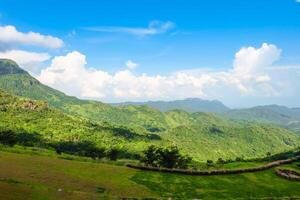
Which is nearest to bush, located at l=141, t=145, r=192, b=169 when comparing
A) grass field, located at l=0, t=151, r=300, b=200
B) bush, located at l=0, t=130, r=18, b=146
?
grass field, located at l=0, t=151, r=300, b=200

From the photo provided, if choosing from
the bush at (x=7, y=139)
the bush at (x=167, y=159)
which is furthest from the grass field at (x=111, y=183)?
the bush at (x=7, y=139)

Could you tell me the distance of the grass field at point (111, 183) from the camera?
48.9 meters

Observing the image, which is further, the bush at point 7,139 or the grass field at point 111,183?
the bush at point 7,139

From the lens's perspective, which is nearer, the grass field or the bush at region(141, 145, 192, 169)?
the grass field

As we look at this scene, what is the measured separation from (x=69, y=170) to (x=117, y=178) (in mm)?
7952

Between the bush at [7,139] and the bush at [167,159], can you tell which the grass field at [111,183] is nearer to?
the bush at [167,159]

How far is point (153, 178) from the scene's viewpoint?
219 feet

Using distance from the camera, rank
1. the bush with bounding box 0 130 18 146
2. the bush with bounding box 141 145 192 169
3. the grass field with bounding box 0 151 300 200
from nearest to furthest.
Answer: the grass field with bounding box 0 151 300 200 < the bush with bounding box 141 145 192 169 < the bush with bounding box 0 130 18 146

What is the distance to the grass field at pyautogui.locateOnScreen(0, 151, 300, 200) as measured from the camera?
48875 mm

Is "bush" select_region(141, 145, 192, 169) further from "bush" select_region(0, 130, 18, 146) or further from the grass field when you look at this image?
"bush" select_region(0, 130, 18, 146)

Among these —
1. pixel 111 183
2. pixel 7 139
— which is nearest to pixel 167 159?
pixel 111 183

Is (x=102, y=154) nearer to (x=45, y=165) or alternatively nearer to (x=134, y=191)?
(x=45, y=165)

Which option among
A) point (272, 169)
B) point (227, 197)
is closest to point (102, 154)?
point (272, 169)

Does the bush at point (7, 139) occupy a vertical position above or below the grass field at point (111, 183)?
above
